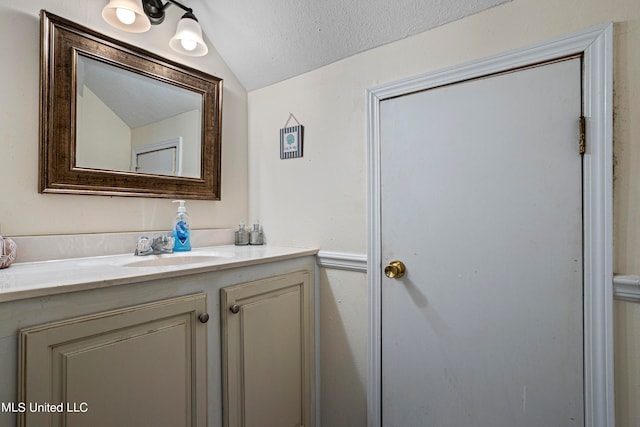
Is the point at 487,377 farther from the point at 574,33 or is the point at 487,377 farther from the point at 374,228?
the point at 574,33

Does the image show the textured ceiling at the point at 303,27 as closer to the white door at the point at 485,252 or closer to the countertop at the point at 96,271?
the white door at the point at 485,252

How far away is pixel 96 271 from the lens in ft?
3.33

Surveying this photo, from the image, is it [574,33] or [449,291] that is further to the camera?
[449,291]

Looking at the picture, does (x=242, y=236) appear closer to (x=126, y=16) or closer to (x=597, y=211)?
(x=126, y=16)

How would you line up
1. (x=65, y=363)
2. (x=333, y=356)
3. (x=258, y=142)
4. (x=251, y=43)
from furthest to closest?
(x=258, y=142) → (x=251, y=43) → (x=333, y=356) → (x=65, y=363)

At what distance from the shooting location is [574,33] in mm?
1011

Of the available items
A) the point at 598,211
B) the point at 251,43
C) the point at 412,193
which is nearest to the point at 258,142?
the point at 251,43

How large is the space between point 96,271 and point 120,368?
11.7 inches

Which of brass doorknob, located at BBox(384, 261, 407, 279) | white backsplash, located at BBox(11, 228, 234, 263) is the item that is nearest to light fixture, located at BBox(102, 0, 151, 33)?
white backsplash, located at BBox(11, 228, 234, 263)

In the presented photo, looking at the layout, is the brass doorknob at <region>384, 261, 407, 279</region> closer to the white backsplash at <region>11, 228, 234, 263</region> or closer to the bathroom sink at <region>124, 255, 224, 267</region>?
the bathroom sink at <region>124, 255, 224, 267</region>

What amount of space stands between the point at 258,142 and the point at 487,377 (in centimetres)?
154

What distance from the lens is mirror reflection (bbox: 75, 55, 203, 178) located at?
134 centimetres

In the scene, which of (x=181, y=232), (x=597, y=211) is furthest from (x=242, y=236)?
(x=597, y=211)

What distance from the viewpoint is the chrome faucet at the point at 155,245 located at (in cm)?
142
